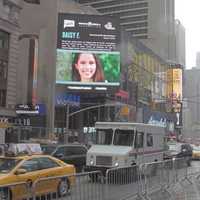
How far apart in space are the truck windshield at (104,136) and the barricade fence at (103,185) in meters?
7.23

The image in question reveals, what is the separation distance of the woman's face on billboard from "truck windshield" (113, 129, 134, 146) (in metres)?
52.8

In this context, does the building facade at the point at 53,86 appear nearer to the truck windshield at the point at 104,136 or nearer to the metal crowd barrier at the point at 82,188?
the truck windshield at the point at 104,136

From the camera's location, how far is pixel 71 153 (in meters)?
25.1

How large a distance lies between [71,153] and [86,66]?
163 ft

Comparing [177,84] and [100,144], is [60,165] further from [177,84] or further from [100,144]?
[177,84]

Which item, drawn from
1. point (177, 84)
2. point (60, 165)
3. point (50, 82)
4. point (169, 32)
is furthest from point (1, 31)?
point (177, 84)

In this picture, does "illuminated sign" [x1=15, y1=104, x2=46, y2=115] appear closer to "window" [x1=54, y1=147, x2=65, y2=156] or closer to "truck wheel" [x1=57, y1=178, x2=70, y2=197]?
"window" [x1=54, y1=147, x2=65, y2=156]

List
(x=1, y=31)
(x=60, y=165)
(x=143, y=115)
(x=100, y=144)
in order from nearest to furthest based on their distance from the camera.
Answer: (x=60, y=165)
(x=100, y=144)
(x=1, y=31)
(x=143, y=115)

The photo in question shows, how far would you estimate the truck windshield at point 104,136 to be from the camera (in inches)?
820

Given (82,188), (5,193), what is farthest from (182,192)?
(5,193)

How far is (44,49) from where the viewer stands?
253 ft

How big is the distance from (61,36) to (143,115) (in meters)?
28.4

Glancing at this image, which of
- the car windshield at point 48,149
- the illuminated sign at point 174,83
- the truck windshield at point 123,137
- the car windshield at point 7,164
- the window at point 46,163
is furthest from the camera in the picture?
the illuminated sign at point 174,83

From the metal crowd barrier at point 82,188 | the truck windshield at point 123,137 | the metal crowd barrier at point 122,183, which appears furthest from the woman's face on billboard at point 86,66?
the metal crowd barrier at point 82,188
